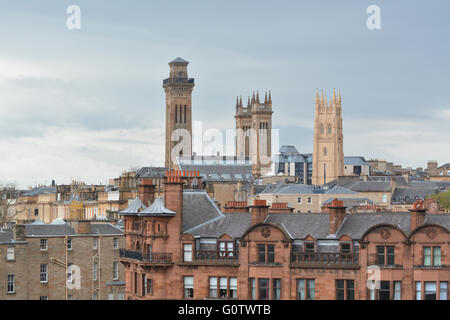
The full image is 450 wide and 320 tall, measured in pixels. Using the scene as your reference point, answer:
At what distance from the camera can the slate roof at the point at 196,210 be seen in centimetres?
5484

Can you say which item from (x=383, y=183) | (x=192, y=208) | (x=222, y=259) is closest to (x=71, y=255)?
(x=192, y=208)

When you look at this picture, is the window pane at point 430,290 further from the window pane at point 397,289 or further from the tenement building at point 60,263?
the tenement building at point 60,263

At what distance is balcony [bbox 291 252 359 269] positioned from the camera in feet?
160

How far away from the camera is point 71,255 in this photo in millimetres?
72688

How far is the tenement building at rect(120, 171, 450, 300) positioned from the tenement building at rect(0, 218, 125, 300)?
15.9 metres

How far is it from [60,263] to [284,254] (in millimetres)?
27033

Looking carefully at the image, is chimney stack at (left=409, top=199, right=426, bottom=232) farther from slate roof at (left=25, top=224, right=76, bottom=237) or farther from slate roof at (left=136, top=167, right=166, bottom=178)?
slate roof at (left=136, top=167, right=166, bottom=178)

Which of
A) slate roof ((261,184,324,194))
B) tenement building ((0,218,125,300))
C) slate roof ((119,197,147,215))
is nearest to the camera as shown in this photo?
slate roof ((119,197,147,215))

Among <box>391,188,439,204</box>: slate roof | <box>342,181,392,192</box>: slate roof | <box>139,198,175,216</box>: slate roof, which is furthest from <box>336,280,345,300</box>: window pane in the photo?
<box>342,181,392,192</box>: slate roof

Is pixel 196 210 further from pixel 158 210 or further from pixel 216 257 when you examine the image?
pixel 216 257

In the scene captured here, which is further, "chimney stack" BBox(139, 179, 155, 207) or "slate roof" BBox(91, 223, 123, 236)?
"slate roof" BBox(91, 223, 123, 236)

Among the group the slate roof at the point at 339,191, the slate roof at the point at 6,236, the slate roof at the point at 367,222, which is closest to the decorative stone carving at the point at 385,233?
the slate roof at the point at 367,222

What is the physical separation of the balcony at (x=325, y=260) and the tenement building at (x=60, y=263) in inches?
1024
